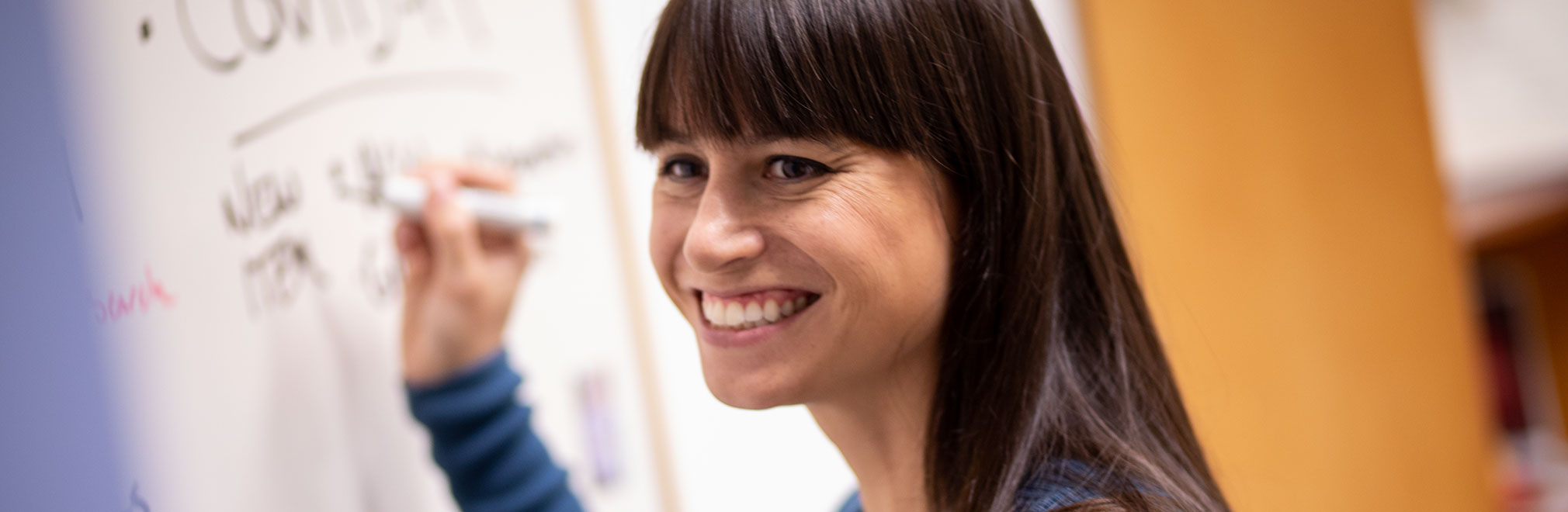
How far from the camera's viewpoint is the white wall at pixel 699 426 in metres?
1.03

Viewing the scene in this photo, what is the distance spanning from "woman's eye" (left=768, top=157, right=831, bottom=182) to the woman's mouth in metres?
0.07

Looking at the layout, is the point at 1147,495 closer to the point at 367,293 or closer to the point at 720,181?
the point at 720,181

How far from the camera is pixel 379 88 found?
0.80m

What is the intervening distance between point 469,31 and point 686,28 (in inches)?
13.6

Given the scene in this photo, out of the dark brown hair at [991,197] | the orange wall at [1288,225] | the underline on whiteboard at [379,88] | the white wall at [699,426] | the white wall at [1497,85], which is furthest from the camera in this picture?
the white wall at [1497,85]

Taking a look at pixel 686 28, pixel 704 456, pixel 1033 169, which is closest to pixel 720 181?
pixel 686 28

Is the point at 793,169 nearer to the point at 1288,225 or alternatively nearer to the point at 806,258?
the point at 806,258

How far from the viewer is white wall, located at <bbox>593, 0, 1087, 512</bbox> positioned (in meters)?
1.03

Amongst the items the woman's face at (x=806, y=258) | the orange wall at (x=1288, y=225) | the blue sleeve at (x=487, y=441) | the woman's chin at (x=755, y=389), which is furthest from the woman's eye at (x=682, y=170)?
the orange wall at (x=1288, y=225)

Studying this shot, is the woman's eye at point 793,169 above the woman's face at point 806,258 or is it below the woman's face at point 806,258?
above

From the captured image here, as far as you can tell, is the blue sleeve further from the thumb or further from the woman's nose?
the woman's nose

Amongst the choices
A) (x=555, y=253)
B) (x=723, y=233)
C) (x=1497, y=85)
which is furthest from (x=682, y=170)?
(x=1497, y=85)

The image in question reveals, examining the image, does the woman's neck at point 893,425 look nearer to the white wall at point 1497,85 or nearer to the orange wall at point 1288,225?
the orange wall at point 1288,225

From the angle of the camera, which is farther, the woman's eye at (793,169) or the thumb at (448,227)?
the thumb at (448,227)
